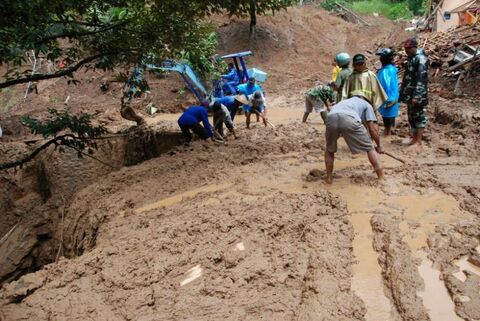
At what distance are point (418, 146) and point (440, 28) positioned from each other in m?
12.2

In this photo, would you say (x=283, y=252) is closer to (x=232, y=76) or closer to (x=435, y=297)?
(x=435, y=297)

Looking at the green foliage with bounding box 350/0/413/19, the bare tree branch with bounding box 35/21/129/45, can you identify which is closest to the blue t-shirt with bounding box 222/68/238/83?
the bare tree branch with bounding box 35/21/129/45

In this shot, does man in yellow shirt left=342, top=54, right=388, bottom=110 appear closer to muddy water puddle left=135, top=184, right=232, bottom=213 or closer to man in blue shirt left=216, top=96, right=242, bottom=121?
muddy water puddle left=135, top=184, right=232, bottom=213

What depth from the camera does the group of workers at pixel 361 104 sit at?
4.77 m

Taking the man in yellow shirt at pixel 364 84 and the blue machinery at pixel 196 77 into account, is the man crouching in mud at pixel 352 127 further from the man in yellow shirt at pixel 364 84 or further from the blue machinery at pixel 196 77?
the blue machinery at pixel 196 77

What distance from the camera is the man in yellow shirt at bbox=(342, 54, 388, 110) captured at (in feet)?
17.9

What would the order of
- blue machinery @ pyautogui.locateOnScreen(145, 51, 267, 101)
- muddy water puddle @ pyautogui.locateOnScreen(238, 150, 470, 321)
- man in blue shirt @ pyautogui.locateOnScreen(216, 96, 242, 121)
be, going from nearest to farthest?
muddy water puddle @ pyautogui.locateOnScreen(238, 150, 470, 321) < man in blue shirt @ pyautogui.locateOnScreen(216, 96, 242, 121) < blue machinery @ pyautogui.locateOnScreen(145, 51, 267, 101)

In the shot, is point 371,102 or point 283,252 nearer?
point 283,252

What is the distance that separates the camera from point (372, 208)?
4324 mm

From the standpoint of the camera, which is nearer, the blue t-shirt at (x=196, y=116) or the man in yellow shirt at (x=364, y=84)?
the man in yellow shirt at (x=364, y=84)

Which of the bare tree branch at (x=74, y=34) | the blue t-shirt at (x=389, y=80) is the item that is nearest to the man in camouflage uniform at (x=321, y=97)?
the blue t-shirt at (x=389, y=80)

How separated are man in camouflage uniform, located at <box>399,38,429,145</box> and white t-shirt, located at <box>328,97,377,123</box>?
1503 millimetres

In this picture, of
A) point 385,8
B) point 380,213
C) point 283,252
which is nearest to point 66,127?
point 283,252

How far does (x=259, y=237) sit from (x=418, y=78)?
3698 mm
